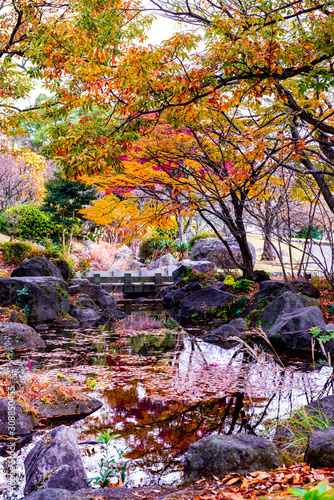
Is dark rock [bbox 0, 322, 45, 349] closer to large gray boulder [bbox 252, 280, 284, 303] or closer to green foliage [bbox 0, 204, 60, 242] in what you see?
large gray boulder [bbox 252, 280, 284, 303]

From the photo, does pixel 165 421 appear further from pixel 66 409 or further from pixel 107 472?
pixel 107 472

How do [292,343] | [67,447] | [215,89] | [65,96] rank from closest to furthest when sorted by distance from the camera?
[67,447]
[215,89]
[292,343]
[65,96]

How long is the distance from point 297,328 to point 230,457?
234 inches

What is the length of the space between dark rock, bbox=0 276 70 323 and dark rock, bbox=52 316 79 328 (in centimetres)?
27

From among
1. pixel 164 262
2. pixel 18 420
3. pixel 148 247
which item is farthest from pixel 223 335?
pixel 148 247

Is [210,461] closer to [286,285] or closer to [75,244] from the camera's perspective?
[286,285]

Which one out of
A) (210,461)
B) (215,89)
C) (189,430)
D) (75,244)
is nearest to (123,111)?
(215,89)

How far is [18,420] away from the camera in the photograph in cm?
439

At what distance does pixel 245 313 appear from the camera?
39.9 ft

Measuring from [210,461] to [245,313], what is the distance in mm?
9330

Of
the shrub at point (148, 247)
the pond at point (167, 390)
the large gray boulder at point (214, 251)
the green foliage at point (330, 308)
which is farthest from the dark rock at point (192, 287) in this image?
the shrub at point (148, 247)

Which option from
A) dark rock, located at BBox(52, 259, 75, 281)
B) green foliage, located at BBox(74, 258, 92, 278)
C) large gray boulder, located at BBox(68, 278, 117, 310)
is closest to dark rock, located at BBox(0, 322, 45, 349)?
large gray boulder, located at BBox(68, 278, 117, 310)

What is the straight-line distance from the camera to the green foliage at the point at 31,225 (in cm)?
2380

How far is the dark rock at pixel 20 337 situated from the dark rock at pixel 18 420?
3.86 m
